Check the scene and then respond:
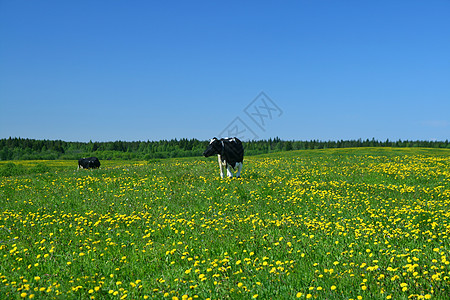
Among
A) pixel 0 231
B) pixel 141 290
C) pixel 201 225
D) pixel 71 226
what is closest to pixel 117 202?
pixel 71 226

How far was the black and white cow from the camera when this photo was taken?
55.6ft

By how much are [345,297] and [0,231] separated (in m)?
9.27

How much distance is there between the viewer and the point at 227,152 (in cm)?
1717

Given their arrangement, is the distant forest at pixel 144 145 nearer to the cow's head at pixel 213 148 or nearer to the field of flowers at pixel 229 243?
the cow's head at pixel 213 148

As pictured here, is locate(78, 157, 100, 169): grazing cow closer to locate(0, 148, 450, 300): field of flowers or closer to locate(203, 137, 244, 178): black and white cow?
locate(0, 148, 450, 300): field of flowers

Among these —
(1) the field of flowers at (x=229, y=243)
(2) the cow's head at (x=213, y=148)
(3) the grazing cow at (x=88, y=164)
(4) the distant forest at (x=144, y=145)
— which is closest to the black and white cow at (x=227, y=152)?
(2) the cow's head at (x=213, y=148)

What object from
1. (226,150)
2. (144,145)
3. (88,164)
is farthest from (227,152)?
(144,145)

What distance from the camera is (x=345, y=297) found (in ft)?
14.7

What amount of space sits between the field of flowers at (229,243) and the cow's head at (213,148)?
10.2 feet

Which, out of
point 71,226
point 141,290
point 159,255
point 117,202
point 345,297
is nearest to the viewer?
point 345,297

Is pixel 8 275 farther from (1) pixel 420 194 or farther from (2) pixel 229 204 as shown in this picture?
(1) pixel 420 194

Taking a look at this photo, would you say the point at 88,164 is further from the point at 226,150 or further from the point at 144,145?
the point at 144,145

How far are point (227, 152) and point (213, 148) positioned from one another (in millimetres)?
822

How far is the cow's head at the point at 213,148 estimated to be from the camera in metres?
16.9
